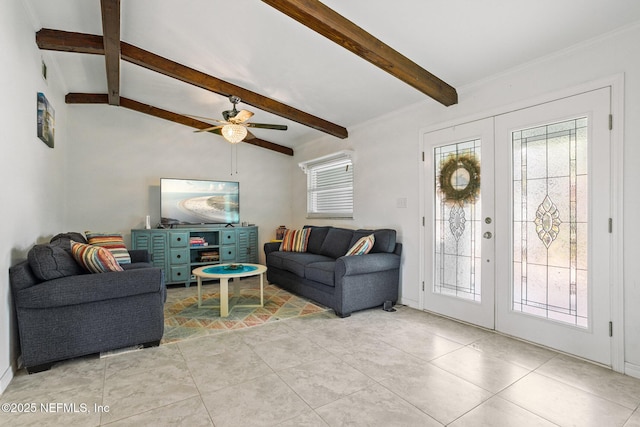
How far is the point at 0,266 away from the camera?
6.99 ft

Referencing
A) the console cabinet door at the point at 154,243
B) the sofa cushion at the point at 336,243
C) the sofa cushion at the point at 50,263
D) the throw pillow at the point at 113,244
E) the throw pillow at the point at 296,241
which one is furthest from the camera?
the throw pillow at the point at 296,241

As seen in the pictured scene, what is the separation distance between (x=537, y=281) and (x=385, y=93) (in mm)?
2535

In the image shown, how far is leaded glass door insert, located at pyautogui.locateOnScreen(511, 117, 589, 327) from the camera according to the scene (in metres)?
2.53

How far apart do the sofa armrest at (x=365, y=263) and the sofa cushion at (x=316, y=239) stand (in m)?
1.37

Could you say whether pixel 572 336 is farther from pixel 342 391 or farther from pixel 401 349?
pixel 342 391

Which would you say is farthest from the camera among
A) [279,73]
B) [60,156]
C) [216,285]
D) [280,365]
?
[216,285]

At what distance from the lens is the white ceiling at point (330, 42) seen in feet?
7.51

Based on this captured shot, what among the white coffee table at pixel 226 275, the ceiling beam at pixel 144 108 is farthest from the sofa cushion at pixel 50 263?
the ceiling beam at pixel 144 108

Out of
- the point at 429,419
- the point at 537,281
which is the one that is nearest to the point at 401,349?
the point at 429,419

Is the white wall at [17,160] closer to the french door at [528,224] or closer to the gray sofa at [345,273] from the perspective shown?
the gray sofa at [345,273]

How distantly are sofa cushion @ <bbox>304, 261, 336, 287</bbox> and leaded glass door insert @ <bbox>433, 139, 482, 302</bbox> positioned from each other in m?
1.22

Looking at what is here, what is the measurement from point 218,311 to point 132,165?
3194mm

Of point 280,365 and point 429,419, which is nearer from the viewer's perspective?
point 429,419

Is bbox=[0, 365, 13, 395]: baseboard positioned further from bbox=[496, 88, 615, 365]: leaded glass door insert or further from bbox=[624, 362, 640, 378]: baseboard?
bbox=[624, 362, 640, 378]: baseboard
